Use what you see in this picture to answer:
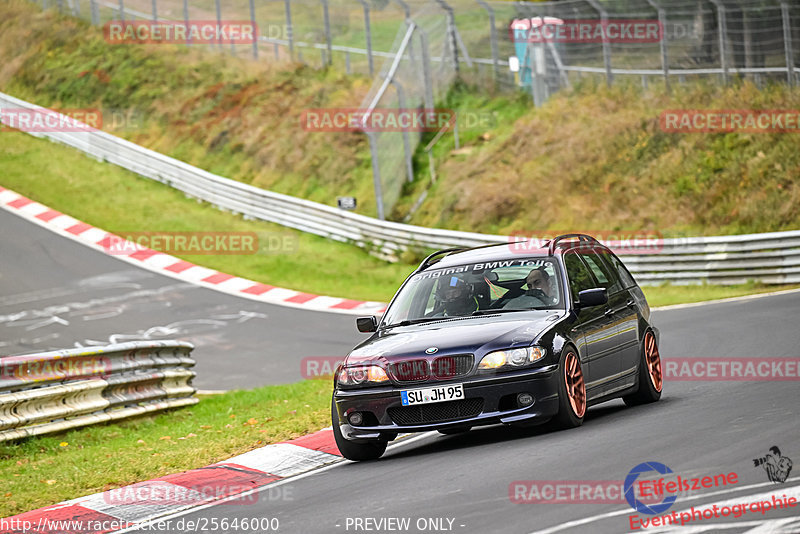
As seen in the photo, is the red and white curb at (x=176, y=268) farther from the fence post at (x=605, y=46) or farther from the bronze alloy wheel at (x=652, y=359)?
the bronze alloy wheel at (x=652, y=359)

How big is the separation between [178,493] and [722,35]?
20.6 meters

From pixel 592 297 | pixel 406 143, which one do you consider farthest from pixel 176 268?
pixel 592 297

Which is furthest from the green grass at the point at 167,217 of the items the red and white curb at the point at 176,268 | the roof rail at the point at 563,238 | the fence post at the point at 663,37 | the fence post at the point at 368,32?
the roof rail at the point at 563,238

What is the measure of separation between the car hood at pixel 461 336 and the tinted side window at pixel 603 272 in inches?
50.5

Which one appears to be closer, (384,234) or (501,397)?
(501,397)

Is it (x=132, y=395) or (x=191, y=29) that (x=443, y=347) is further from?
(x=191, y=29)

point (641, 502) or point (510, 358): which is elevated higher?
point (510, 358)

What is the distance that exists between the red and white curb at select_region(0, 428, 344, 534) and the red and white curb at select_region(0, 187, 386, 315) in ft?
37.5

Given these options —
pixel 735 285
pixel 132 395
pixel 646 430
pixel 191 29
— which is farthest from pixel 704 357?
pixel 191 29

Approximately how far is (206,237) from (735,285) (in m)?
13.9

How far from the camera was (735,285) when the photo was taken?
21.2 m

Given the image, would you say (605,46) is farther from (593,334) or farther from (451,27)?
(593,334)

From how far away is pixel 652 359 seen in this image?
10.6m

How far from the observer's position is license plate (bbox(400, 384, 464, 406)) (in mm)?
8500
